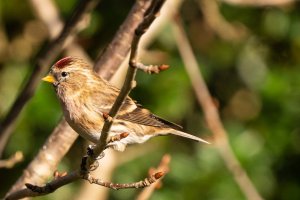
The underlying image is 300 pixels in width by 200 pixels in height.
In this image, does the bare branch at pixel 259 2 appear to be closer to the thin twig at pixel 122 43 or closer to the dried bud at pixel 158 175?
the thin twig at pixel 122 43

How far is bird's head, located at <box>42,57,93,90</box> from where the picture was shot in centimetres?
409

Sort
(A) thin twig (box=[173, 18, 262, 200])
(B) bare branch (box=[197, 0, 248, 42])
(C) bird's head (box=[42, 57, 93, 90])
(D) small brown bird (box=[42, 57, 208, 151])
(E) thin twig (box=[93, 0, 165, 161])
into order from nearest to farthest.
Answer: (E) thin twig (box=[93, 0, 165, 161]) < (D) small brown bird (box=[42, 57, 208, 151]) < (C) bird's head (box=[42, 57, 93, 90]) < (A) thin twig (box=[173, 18, 262, 200]) < (B) bare branch (box=[197, 0, 248, 42])

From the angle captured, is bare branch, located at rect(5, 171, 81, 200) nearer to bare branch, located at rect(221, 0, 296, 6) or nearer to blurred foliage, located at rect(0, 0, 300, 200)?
blurred foliage, located at rect(0, 0, 300, 200)

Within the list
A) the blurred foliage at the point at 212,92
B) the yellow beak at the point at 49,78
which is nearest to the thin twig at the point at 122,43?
the yellow beak at the point at 49,78

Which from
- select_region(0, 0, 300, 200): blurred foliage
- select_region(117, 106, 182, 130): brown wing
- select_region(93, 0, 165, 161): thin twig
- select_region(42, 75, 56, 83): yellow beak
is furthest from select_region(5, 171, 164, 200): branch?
select_region(0, 0, 300, 200): blurred foliage

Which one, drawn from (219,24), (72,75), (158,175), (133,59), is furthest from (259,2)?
(133,59)

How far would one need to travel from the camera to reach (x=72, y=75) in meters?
4.18

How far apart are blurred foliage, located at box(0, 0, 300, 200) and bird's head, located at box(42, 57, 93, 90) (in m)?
1.42

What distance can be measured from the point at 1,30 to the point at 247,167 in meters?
2.22

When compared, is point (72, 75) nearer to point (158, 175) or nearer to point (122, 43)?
point (122, 43)

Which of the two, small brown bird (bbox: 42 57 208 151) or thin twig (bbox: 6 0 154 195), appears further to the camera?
small brown bird (bbox: 42 57 208 151)

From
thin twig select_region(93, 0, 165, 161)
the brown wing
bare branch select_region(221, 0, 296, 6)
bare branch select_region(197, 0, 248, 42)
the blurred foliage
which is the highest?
thin twig select_region(93, 0, 165, 161)

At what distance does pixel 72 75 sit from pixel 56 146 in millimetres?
485

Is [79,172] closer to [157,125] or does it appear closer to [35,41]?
[157,125]
